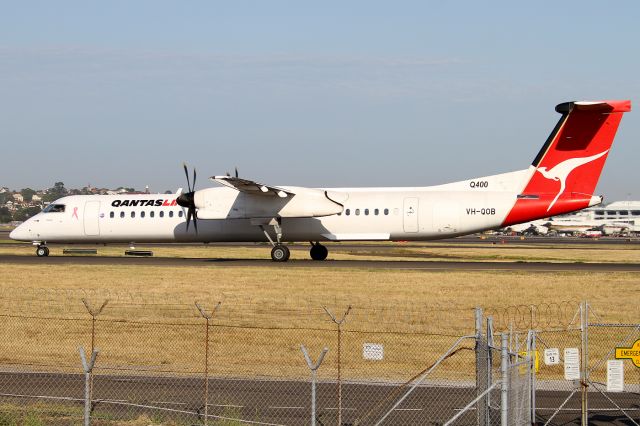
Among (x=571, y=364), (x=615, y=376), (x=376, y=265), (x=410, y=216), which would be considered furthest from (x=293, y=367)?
(x=410, y=216)

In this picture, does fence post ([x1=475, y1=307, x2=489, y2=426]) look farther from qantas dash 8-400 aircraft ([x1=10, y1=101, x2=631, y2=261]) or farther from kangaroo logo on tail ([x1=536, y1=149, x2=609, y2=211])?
kangaroo logo on tail ([x1=536, y1=149, x2=609, y2=211])

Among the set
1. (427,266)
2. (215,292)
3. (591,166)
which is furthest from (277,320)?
(591,166)

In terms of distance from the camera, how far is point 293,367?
22156 mm

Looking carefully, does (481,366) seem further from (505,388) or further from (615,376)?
(505,388)

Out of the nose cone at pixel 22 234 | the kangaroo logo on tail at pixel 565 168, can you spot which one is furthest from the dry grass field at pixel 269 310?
the nose cone at pixel 22 234

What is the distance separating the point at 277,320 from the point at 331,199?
18.4m

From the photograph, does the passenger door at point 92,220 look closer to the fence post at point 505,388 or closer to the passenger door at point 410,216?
the passenger door at point 410,216

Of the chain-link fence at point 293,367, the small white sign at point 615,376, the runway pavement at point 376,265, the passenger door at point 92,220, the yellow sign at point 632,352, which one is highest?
the passenger door at point 92,220

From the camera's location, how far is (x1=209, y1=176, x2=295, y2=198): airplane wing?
43719 mm

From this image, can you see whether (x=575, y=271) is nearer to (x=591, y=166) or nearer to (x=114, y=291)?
(x=591, y=166)

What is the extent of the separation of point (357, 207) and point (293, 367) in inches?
943

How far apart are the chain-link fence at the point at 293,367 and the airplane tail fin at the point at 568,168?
44.5 ft

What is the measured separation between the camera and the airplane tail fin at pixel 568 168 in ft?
139

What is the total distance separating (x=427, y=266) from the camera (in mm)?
43844
